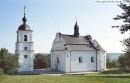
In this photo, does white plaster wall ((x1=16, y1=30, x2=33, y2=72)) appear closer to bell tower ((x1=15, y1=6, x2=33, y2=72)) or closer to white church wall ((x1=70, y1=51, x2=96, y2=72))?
bell tower ((x1=15, y1=6, x2=33, y2=72))

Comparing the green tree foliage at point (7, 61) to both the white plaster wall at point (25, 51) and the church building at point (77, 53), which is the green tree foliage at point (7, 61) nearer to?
the white plaster wall at point (25, 51)

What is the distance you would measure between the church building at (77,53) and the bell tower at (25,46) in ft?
18.0

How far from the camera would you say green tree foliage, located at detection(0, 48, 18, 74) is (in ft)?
132

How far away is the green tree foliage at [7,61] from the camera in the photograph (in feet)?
132

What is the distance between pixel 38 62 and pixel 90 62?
13468 millimetres

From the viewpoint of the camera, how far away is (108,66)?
62531 mm

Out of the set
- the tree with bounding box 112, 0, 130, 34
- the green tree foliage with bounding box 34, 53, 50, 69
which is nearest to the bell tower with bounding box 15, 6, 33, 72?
the green tree foliage with bounding box 34, 53, 50, 69

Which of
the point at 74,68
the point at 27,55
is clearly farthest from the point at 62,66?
the point at 27,55

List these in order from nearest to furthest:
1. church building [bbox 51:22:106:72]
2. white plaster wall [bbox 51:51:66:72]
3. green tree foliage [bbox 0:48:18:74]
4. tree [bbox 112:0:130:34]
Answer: tree [bbox 112:0:130:34] → green tree foliage [bbox 0:48:18:74] → church building [bbox 51:22:106:72] → white plaster wall [bbox 51:51:66:72]

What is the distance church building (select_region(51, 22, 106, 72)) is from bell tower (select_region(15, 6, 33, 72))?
5.49 m

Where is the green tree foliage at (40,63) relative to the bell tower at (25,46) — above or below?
below

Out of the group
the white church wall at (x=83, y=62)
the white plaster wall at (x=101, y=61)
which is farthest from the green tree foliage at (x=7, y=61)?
the white plaster wall at (x=101, y=61)

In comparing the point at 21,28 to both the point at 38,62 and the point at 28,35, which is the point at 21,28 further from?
the point at 38,62

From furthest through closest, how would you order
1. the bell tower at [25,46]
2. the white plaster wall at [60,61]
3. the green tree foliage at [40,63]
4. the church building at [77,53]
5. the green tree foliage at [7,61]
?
the green tree foliage at [40,63], the white plaster wall at [60,61], the bell tower at [25,46], the church building at [77,53], the green tree foliage at [7,61]
